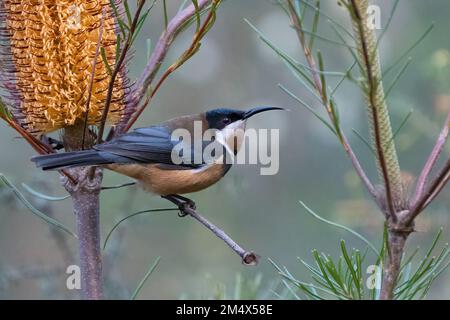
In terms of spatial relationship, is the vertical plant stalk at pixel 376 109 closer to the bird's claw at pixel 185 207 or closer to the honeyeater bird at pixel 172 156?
the bird's claw at pixel 185 207

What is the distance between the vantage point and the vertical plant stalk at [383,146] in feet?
3.95

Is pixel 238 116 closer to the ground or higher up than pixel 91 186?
higher up

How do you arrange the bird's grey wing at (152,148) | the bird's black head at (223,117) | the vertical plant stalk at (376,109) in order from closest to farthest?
the vertical plant stalk at (376,109), the bird's grey wing at (152,148), the bird's black head at (223,117)

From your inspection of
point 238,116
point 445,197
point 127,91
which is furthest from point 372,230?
point 127,91

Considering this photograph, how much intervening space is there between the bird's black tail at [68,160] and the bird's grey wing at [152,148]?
0.56 m

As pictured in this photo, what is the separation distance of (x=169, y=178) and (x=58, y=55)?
1.03 metres

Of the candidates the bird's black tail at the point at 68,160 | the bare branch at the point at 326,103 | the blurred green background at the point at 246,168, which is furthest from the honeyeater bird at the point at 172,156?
the bare branch at the point at 326,103

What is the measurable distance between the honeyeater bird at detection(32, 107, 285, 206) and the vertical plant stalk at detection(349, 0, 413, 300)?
132 centimetres

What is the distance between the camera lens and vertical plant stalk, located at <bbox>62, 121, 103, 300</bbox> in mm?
1643

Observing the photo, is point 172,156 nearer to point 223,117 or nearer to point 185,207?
point 223,117

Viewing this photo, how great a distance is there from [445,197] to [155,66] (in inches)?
72.7
